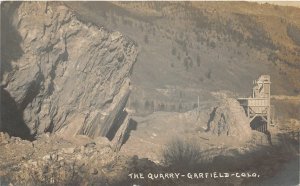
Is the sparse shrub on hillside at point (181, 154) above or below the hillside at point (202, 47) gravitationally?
Answer: below

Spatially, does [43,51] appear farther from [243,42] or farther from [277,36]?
[277,36]

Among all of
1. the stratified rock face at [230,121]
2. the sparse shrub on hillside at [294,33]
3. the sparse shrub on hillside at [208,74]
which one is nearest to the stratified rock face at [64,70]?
the sparse shrub on hillside at [208,74]

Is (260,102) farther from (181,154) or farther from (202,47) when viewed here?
(181,154)

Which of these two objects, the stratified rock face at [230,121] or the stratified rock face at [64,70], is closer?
the stratified rock face at [64,70]

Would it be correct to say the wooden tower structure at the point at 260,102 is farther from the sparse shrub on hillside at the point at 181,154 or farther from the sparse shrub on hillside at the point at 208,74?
the sparse shrub on hillside at the point at 181,154

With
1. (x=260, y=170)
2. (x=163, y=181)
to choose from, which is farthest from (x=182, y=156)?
(x=260, y=170)

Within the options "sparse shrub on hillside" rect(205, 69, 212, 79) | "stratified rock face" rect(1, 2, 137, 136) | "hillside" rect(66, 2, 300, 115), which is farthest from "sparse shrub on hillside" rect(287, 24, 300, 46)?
"stratified rock face" rect(1, 2, 137, 136)
